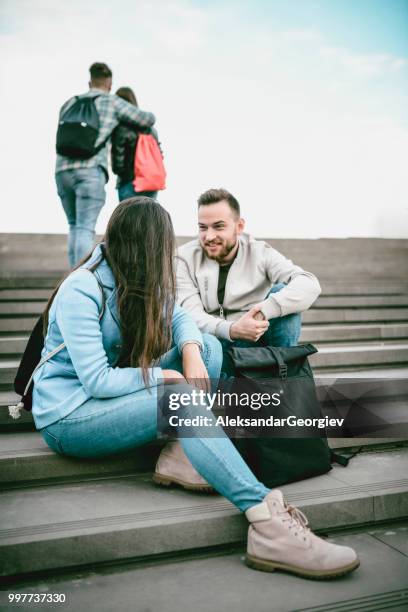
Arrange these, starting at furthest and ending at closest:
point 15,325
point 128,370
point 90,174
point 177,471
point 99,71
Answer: point 99,71 → point 90,174 → point 15,325 → point 177,471 → point 128,370

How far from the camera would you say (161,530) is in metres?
1.83

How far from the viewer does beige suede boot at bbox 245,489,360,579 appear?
1660 mm

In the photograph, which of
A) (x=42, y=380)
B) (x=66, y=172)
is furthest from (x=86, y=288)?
(x=66, y=172)

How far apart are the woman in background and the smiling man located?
4.56 ft

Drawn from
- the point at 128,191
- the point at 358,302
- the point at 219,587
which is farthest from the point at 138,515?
the point at 358,302

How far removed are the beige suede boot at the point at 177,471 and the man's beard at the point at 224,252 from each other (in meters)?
1.25

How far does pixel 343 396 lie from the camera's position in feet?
9.40

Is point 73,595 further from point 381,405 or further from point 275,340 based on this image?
point 381,405

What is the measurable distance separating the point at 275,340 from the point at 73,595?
159cm

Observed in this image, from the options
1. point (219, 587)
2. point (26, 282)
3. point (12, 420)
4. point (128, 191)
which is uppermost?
point (128, 191)

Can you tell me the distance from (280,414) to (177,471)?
0.50m

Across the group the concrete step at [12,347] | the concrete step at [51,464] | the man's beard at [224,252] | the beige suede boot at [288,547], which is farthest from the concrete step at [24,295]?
the beige suede boot at [288,547]

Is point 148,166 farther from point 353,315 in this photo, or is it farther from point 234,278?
point 353,315

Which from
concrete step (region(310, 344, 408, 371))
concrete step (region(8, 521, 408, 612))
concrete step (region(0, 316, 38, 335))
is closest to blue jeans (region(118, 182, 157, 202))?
concrete step (region(0, 316, 38, 335))
